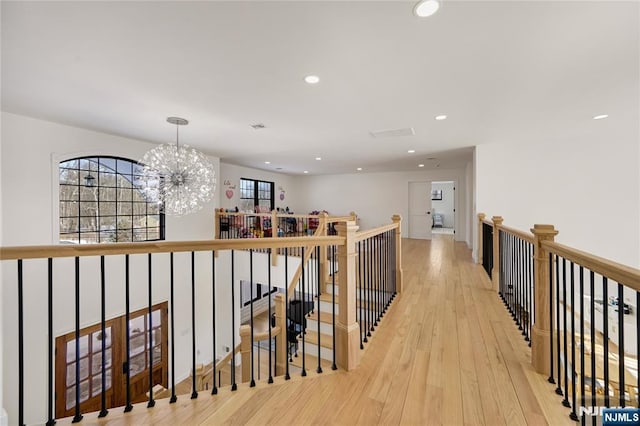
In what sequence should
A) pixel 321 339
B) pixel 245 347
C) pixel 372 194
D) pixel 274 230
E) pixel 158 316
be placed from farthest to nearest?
pixel 372 194, pixel 274 230, pixel 158 316, pixel 245 347, pixel 321 339

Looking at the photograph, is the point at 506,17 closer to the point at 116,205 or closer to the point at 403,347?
the point at 403,347

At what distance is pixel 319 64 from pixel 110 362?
5.39 meters

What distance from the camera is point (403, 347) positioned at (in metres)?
2.24

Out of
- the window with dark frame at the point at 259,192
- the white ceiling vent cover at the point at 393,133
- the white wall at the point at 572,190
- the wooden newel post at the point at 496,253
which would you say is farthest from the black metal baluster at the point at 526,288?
the window with dark frame at the point at 259,192

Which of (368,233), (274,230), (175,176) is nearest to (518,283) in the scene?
(368,233)

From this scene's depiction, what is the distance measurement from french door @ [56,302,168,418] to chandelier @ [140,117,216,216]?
5.36 ft

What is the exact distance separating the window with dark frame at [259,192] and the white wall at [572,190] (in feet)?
20.7

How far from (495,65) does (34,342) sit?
5.96m

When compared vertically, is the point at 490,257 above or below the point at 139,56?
below

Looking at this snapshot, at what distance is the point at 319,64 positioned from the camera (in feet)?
7.13

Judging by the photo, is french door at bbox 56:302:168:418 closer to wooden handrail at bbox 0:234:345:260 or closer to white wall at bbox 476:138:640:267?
wooden handrail at bbox 0:234:345:260

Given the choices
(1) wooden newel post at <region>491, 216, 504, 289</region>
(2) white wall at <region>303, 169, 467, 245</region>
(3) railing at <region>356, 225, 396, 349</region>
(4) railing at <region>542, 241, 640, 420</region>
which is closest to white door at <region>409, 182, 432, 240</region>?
(2) white wall at <region>303, 169, 467, 245</region>

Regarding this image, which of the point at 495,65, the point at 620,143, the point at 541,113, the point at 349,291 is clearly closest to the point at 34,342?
the point at 349,291

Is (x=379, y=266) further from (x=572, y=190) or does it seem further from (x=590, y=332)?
(x=572, y=190)
